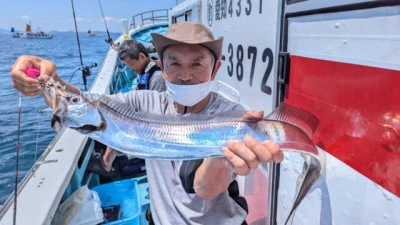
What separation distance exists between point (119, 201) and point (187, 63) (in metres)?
2.40

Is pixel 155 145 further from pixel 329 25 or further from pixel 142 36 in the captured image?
pixel 142 36

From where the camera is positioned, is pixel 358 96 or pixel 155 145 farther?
pixel 155 145

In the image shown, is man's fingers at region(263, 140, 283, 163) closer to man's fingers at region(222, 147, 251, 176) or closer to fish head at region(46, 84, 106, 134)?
man's fingers at region(222, 147, 251, 176)

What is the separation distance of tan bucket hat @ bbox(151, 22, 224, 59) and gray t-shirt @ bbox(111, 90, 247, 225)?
0.38m

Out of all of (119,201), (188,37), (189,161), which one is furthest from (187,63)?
(119,201)

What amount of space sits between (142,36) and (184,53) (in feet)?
46.1

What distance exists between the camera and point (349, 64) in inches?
54.2

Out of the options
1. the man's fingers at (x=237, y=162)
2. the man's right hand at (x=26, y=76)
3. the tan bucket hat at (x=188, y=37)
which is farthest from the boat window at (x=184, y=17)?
the man's fingers at (x=237, y=162)

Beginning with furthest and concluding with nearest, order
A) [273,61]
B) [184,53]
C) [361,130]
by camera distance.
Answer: [273,61] < [184,53] < [361,130]

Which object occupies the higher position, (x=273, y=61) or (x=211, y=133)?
(x=273, y=61)

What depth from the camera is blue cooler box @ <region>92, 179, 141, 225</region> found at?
331 centimetres

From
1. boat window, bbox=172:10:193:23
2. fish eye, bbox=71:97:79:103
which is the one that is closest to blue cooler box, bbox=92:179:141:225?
fish eye, bbox=71:97:79:103

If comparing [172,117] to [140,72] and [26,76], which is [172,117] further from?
[140,72]

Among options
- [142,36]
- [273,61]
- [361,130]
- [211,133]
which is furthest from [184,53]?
[142,36]
